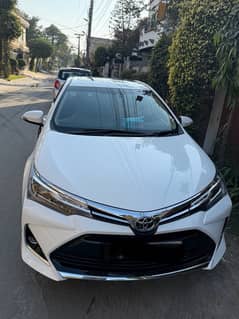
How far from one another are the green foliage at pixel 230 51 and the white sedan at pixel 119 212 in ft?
5.61

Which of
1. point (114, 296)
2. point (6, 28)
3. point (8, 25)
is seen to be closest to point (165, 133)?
point (114, 296)

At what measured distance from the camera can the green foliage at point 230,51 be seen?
3.71 metres

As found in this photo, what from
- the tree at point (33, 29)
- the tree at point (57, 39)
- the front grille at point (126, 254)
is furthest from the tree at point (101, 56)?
the tree at point (57, 39)

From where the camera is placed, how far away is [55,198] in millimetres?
2137

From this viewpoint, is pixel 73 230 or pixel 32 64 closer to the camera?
pixel 73 230

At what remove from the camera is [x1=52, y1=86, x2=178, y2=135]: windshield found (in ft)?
10.5

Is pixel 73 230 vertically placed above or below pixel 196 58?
below

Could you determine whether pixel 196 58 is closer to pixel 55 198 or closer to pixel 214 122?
pixel 214 122

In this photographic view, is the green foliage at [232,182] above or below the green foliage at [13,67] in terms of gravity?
above

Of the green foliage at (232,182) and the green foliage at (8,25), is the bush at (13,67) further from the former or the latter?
the green foliage at (232,182)

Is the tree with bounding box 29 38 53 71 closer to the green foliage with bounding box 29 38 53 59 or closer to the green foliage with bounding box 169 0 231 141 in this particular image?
the green foliage with bounding box 29 38 53 59

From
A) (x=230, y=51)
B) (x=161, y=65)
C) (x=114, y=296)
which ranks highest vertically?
(x=230, y=51)

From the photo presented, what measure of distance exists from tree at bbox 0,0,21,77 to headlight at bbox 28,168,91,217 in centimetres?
2473

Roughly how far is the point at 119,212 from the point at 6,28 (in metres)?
25.9
